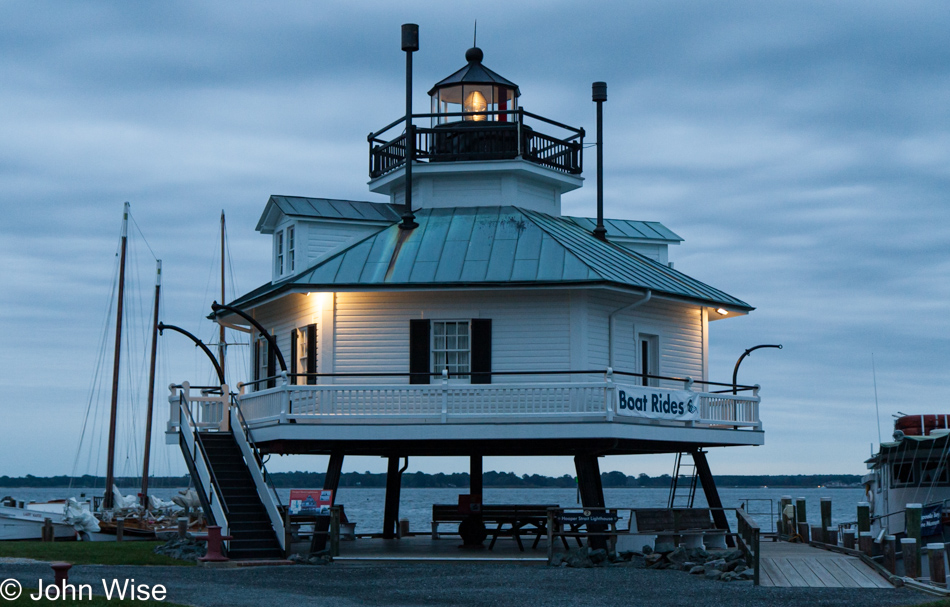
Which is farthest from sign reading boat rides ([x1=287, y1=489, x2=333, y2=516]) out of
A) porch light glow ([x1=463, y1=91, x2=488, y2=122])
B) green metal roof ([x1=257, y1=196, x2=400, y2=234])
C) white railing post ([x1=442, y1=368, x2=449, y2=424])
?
porch light glow ([x1=463, y1=91, x2=488, y2=122])

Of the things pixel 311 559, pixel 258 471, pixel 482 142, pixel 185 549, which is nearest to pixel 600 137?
→ pixel 482 142

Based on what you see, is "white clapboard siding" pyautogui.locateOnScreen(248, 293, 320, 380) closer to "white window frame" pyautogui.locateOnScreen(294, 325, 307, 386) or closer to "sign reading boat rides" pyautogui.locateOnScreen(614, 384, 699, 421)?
"white window frame" pyautogui.locateOnScreen(294, 325, 307, 386)

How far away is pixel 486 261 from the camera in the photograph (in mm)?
27344

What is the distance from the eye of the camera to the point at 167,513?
2028 inches

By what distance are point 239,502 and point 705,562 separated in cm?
991

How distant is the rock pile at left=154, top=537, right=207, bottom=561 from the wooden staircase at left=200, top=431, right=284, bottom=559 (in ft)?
3.32

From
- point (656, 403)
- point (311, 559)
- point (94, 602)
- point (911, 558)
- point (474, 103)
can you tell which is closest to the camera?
point (94, 602)

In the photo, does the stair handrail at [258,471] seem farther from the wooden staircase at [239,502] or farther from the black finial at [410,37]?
the black finial at [410,37]

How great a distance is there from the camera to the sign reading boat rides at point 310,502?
965 inches

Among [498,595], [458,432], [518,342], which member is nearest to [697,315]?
[518,342]

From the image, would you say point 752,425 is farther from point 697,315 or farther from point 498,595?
point 498,595

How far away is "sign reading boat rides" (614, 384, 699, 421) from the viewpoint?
24.7 m

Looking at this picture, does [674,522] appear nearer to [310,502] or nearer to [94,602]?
[310,502]

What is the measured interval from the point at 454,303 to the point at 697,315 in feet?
22.5
